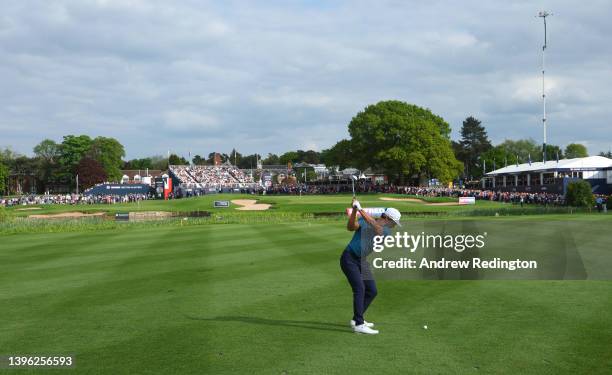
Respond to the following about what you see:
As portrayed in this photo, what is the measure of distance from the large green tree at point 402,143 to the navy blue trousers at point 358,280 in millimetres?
73983

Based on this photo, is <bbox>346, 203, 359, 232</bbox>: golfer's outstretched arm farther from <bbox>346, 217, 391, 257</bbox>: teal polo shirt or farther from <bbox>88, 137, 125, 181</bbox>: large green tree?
<bbox>88, 137, 125, 181</bbox>: large green tree

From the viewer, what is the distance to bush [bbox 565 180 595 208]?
159 ft

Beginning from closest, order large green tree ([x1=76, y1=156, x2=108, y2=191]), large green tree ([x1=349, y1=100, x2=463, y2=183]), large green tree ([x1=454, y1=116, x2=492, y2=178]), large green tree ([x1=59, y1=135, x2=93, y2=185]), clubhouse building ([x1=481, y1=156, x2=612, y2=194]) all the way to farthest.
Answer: clubhouse building ([x1=481, y1=156, x2=612, y2=194]), large green tree ([x1=349, y1=100, x2=463, y2=183]), large green tree ([x1=76, y1=156, x2=108, y2=191]), large green tree ([x1=59, y1=135, x2=93, y2=185]), large green tree ([x1=454, y1=116, x2=492, y2=178])

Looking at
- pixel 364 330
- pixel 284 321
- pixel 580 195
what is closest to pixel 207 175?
pixel 580 195

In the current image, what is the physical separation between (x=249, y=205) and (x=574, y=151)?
14180cm

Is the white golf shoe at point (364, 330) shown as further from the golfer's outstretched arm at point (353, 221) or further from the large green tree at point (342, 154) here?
the large green tree at point (342, 154)

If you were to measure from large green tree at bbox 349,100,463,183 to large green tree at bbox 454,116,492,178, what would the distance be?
226ft

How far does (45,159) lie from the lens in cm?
14550

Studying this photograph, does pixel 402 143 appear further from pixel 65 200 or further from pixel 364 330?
pixel 364 330

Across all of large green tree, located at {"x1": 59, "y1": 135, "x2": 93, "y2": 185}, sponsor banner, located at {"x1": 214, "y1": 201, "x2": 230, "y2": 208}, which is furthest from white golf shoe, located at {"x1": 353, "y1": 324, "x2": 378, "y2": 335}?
large green tree, located at {"x1": 59, "y1": 135, "x2": 93, "y2": 185}

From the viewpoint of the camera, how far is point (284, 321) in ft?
34.4

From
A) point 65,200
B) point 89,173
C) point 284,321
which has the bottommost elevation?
point 284,321

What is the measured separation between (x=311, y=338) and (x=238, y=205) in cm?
5591

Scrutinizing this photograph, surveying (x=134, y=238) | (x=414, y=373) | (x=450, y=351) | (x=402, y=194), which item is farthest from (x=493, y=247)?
(x=402, y=194)
